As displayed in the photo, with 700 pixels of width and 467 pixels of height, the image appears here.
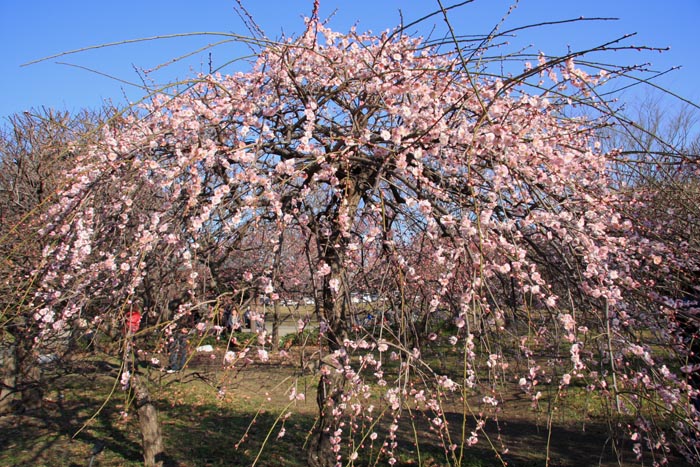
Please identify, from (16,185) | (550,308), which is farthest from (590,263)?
(16,185)

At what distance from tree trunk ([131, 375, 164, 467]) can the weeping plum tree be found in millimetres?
2474

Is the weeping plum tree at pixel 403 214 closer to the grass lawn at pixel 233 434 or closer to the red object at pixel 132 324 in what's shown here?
the red object at pixel 132 324

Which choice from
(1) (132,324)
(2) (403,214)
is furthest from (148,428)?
(2) (403,214)

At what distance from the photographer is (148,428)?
555 cm

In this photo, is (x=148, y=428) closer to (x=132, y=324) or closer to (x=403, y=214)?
(x=132, y=324)

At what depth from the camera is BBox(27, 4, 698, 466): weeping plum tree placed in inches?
103

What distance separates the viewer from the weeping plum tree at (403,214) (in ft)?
8.57

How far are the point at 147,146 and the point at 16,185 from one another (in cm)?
603

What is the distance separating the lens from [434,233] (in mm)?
2805

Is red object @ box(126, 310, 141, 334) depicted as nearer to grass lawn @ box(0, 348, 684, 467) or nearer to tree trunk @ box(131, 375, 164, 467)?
grass lawn @ box(0, 348, 684, 467)

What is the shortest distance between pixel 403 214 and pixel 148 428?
433 centimetres

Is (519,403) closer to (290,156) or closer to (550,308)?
(550,308)

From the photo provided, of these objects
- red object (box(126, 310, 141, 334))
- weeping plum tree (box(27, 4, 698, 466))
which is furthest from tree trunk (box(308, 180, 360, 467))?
red object (box(126, 310, 141, 334))

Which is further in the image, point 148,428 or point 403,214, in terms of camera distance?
point 148,428
